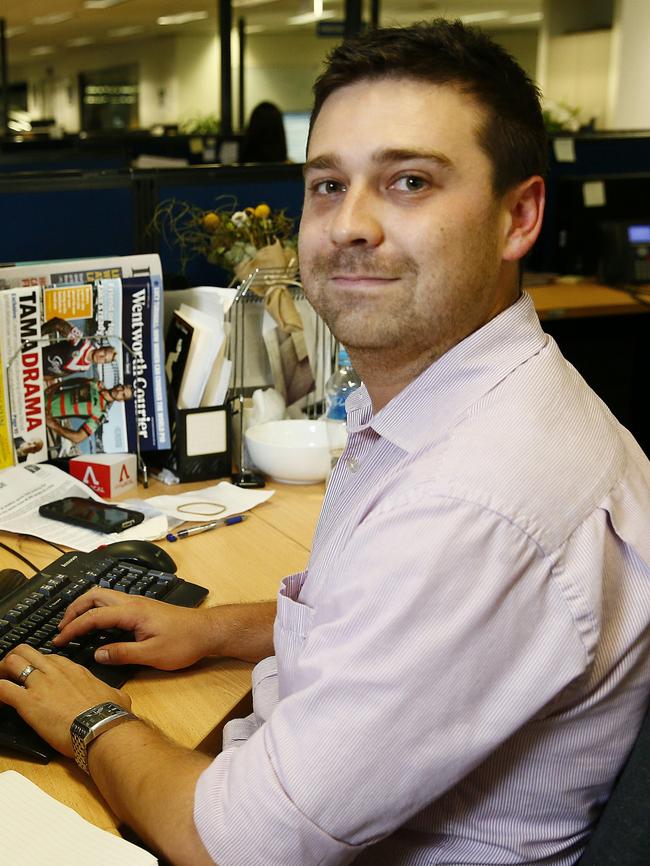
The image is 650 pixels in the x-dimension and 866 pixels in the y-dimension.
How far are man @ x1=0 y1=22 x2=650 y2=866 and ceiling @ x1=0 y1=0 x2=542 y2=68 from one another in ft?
33.1

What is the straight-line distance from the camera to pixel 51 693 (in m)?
1.03

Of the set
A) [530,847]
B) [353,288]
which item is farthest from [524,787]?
[353,288]

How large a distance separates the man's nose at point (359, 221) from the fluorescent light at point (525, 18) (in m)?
13.6

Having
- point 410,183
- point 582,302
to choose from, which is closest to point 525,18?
point 582,302

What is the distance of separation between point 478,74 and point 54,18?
14856 mm

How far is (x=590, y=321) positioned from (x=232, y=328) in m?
2.16

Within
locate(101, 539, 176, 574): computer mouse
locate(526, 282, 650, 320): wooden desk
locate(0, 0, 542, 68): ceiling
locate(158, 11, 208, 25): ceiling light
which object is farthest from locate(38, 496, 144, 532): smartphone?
locate(158, 11, 208, 25): ceiling light

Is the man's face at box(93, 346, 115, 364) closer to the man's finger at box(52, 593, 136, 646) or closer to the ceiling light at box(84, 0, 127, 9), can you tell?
the man's finger at box(52, 593, 136, 646)

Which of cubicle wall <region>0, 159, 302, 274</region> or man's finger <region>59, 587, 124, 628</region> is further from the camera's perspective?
cubicle wall <region>0, 159, 302, 274</region>

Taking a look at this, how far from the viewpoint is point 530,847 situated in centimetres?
85

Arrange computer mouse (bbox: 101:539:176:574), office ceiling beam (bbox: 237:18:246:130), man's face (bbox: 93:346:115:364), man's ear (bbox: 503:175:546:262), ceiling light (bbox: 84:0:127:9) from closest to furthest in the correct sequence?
man's ear (bbox: 503:175:546:262)
computer mouse (bbox: 101:539:176:574)
man's face (bbox: 93:346:115:364)
ceiling light (bbox: 84:0:127:9)
office ceiling beam (bbox: 237:18:246:130)

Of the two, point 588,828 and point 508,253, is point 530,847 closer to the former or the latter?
point 588,828

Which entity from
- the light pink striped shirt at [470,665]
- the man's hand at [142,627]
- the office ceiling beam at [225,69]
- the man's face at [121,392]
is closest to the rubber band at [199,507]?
the man's face at [121,392]

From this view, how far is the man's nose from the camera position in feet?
3.20
